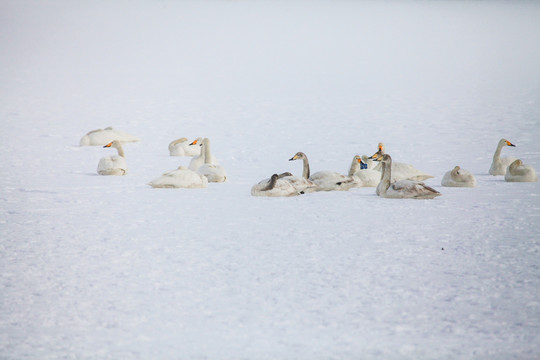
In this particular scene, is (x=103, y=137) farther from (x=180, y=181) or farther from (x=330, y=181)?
(x=330, y=181)

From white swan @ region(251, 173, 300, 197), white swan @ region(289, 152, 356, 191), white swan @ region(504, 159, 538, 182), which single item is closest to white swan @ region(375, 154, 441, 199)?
white swan @ region(289, 152, 356, 191)

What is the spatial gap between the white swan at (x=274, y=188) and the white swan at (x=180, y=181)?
3.15 feet

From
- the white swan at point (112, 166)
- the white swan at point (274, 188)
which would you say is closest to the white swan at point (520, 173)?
the white swan at point (274, 188)

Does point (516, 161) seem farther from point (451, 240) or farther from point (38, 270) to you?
point (38, 270)

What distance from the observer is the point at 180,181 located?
1052 cm

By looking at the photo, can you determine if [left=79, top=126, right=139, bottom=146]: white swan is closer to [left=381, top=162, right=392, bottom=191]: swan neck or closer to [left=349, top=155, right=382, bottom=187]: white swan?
[left=349, top=155, right=382, bottom=187]: white swan

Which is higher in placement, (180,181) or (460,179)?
(460,179)

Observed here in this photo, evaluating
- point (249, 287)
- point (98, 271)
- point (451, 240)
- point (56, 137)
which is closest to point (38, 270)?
point (98, 271)

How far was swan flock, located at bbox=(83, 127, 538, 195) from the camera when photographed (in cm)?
980

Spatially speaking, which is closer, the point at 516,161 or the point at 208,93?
the point at 516,161

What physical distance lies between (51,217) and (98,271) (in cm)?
242

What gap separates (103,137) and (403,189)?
8023mm

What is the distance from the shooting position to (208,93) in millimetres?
25125

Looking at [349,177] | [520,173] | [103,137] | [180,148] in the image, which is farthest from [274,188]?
[103,137]
